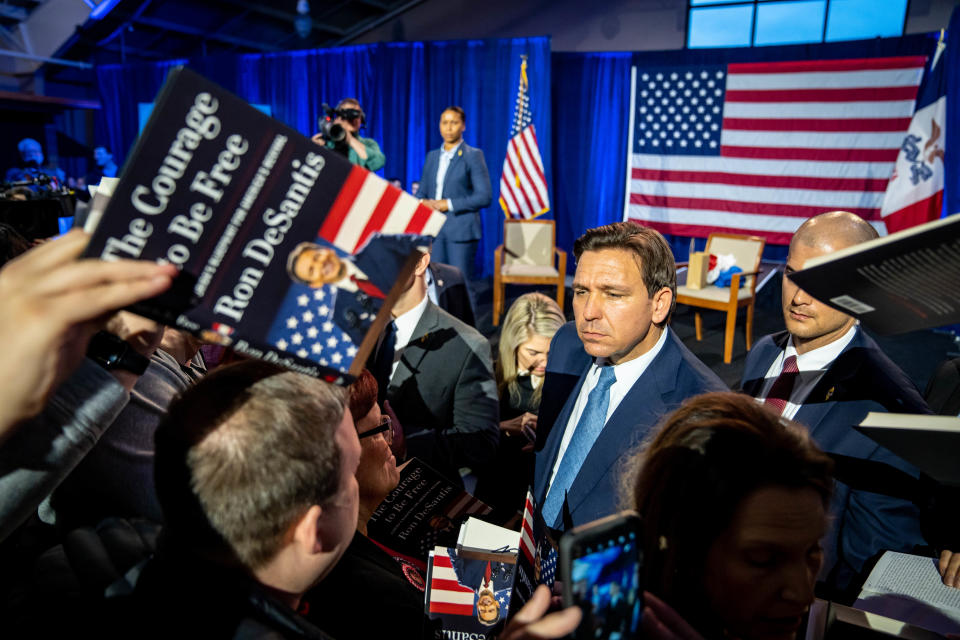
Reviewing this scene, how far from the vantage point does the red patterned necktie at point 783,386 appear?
1.98m

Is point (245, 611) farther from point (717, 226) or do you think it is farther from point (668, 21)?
point (668, 21)

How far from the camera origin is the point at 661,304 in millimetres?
1772

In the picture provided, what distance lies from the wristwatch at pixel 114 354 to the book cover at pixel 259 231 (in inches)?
8.9

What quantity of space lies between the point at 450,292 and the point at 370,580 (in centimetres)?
214

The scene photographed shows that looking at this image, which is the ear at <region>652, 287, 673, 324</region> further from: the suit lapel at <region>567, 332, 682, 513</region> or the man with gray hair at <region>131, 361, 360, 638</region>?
the man with gray hair at <region>131, 361, 360, 638</region>

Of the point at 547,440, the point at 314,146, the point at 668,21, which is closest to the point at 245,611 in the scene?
the point at 314,146

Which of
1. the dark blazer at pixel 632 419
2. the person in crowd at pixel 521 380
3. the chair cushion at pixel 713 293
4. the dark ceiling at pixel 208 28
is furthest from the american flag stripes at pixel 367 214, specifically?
the dark ceiling at pixel 208 28

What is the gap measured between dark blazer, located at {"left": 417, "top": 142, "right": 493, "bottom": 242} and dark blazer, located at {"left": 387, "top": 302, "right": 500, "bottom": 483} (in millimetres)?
3305

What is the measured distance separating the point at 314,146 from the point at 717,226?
7537 mm

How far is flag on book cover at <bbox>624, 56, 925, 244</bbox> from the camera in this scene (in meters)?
6.52

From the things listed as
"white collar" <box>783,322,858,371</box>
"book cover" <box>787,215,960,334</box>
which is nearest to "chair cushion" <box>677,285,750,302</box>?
"white collar" <box>783,322,858,371</box>

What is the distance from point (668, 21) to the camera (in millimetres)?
8508

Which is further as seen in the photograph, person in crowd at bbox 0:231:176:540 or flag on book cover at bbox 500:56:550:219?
flag on book cover at bbox 500:56:550:219

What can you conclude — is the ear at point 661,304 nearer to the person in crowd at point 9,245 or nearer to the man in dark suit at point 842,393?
the man in dark suit at point 842,393
